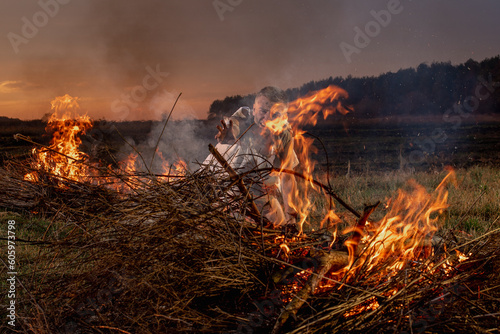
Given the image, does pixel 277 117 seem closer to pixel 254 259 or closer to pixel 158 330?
pixel 254 259

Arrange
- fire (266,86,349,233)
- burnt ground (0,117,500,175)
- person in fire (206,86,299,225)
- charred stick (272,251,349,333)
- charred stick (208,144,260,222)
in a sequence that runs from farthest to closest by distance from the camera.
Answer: burnt ground (0,117,500,175)
person in fire (206,86,299,225)
fire (266,86,349,233)
charred stick (208,144,260,222)
charred stick (272,251,349,333)

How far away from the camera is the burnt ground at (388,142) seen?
15.6m

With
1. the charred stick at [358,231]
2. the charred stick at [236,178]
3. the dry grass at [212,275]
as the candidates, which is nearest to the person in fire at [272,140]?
the charred stick at [236,178]

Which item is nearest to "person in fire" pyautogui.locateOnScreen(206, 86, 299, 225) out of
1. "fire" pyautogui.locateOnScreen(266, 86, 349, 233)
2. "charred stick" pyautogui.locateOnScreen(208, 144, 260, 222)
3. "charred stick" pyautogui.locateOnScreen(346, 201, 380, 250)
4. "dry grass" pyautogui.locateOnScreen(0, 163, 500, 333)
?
"fire" pyautogui.locateOnScreen(266, 86, 349, 233)

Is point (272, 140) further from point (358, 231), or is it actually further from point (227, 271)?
point (227, 271)

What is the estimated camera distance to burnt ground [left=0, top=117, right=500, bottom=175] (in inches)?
616

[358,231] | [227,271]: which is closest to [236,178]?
[227,271]

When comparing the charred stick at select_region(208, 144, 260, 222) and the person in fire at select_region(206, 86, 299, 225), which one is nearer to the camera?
the charred stick at select_region(208, 144, 260, 222)

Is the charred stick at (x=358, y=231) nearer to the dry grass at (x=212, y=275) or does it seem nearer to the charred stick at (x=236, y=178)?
the dry grass at (x=212, y=275)

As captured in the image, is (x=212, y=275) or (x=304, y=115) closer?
(x=212, y=275)

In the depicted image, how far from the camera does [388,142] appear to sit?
35.9m

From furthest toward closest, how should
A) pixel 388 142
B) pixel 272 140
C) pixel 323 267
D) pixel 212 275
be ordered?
pixel 388 142, pixel 272 140, pixel 323 267, pixel 212 275

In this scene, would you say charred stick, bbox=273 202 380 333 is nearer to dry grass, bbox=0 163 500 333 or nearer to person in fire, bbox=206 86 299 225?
dry grass, bbox=0 163 500 333

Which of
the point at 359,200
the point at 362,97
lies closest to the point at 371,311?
the point at 359,200
